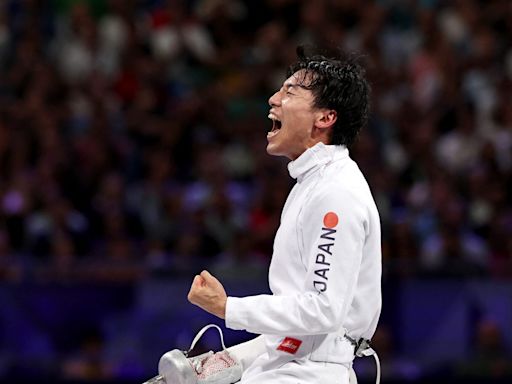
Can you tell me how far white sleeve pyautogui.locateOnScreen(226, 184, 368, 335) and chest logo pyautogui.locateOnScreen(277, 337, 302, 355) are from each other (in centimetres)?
15

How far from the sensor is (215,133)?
9.41 meters

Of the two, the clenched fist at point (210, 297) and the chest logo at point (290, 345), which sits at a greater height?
the clenched fist at point (210, 297)

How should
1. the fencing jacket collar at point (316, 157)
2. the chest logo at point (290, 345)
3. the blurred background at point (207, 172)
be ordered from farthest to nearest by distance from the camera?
1. the blurred background at point (207, 172)
2. the fencing jacket collar at point (316, 157)
3. the chest logo at point (290, 345)

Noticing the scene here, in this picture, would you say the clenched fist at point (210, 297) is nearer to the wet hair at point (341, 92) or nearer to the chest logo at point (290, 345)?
the chest logo at point (290, 345)

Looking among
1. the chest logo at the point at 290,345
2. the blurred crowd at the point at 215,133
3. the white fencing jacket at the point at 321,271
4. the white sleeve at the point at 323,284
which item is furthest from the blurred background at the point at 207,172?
the chest logo at the point at 290,345

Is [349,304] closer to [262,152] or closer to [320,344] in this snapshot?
[320,344]

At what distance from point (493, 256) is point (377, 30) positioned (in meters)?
2.78

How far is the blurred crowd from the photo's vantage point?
815cm

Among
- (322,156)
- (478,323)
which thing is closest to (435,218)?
(478,323)

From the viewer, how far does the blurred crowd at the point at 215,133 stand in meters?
8.15

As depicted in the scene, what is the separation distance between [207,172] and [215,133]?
2.39 feet

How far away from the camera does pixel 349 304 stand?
3832mm

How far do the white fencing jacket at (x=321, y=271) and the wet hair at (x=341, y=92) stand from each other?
0.09 m

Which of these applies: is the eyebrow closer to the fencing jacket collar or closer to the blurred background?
the fencing jacket collar
